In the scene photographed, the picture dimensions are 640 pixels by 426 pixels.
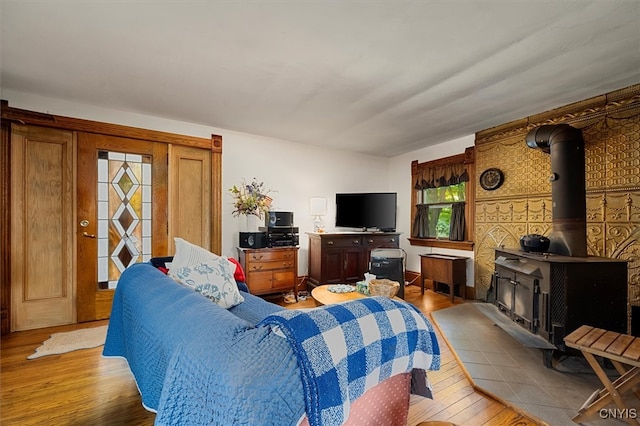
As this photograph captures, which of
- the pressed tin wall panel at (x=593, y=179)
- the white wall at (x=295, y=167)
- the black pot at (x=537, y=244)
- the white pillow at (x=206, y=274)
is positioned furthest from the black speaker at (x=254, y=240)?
the pressed tin wall panel at (x=593, y=179)

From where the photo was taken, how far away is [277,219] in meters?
3.81

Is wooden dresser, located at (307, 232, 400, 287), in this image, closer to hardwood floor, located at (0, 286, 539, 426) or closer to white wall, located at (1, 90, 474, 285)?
white wall, located at (1, 90, 474, 285)

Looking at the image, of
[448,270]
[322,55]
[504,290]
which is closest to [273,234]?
[322,55]

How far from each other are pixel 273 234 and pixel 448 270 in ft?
8.10

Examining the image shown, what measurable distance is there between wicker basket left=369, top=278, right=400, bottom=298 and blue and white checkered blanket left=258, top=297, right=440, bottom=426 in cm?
123

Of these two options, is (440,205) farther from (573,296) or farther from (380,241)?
(573,296)

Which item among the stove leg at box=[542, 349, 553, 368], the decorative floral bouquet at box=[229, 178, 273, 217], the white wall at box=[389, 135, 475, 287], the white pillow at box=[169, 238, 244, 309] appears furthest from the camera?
the white wall at box=[389, 135, 475, 287]

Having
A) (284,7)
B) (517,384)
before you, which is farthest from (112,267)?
(517,384)

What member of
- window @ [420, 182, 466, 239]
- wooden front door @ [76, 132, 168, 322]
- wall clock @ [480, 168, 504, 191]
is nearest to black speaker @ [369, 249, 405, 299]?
window @ [420, 182, 466, 239]

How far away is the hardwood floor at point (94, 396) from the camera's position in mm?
1599

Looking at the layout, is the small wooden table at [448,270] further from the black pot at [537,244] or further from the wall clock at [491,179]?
the black pot at [537,244]

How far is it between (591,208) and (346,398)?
342 centimetres

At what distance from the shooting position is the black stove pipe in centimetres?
256

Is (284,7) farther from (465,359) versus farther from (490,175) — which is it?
(490,175)
